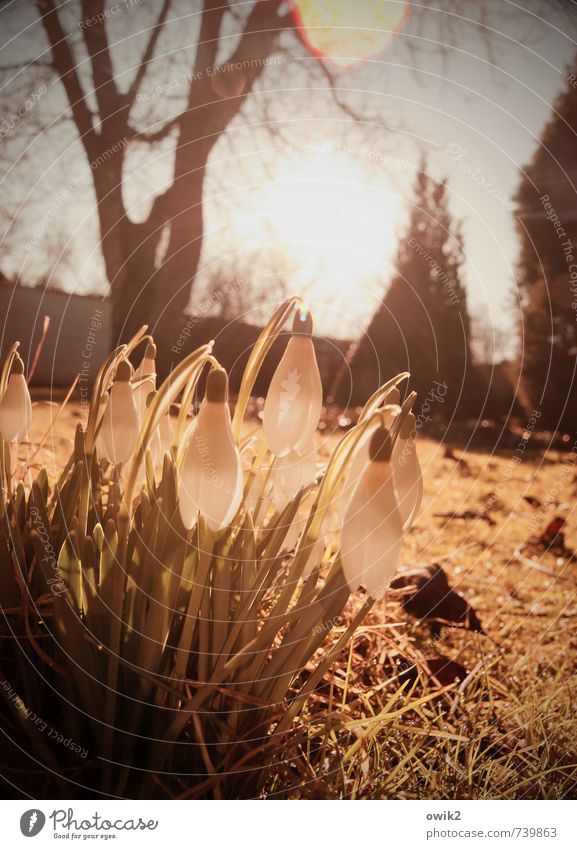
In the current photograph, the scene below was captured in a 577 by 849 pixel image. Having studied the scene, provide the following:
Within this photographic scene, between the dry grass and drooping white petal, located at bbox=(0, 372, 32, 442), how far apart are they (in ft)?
0.91

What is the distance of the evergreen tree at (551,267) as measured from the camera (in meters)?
0.81

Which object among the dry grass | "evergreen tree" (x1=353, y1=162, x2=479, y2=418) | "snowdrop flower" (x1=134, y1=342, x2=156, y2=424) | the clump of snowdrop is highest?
"evergreen tree" (x1=353, y1=162, x2=479, y2=418)

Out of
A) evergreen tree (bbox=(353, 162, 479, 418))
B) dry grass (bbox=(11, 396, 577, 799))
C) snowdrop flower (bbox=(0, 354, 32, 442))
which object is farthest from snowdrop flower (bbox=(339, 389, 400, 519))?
evergreen tree (bbox=(353, 162, 479, 418))

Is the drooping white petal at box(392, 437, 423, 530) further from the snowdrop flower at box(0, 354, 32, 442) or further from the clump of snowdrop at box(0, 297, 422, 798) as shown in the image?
the snowdrop flower at box(0, 354, 32, 442)

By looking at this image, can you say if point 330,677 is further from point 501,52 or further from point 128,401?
point 501,52

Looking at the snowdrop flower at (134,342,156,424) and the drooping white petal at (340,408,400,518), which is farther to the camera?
the snowdrop flower at (134,342,156,424)

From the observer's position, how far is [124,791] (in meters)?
0.46

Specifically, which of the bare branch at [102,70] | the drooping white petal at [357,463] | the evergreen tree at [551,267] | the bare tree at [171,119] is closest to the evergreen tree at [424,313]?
the evergreen tree at [551,267]

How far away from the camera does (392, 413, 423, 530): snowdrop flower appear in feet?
1.18

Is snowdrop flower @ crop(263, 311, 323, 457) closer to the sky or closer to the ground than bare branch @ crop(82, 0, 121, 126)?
closer to the ground

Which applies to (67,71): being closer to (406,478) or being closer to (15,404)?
(15,404)

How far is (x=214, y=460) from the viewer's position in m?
0.34

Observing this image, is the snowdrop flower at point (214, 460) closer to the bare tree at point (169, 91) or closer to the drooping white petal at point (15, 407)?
the drooping white petal at point (15, 407)
